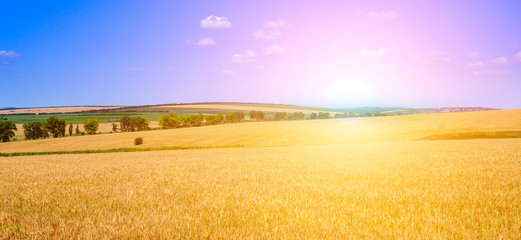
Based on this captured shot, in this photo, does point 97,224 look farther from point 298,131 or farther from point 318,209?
point 298,131

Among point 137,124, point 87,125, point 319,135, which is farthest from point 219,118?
point 319,135

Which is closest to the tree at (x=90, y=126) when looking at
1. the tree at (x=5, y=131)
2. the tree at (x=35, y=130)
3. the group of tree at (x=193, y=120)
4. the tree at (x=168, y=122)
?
the tree at (x=35, y=130)

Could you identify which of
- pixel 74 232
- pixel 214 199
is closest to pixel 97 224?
pixel 74 232

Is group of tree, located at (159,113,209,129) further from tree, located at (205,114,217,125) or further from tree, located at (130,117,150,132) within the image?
tree, located at (130,117,150,132)

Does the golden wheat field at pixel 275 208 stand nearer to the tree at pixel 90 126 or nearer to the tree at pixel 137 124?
the tree at pixel 137 124

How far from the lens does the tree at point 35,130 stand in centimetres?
10375

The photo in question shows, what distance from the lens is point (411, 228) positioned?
12.0 feet

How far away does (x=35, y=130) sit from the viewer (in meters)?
105

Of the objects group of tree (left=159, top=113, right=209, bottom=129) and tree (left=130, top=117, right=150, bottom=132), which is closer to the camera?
tree (left=130, top=117, right=150, bottom=132)

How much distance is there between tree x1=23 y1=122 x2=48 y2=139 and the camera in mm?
103750

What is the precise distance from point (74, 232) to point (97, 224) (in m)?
0.33

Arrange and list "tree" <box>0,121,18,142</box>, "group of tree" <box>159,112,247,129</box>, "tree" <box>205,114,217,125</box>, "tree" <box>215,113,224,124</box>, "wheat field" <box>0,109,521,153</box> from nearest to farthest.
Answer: "wheat field" <box>0,109,521,153</box>, "tree" <box>0,121,18,142</box>, "group of tree" <box>159,112,247,129</box>, "tree" <box>205,114,217,125</box>, "tree" <box>215,113,224,124</box>

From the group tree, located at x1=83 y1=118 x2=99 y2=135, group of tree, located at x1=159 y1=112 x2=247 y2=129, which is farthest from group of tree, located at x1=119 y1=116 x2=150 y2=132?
tree, located at x1=83 y1=118 x2=99 y2=135

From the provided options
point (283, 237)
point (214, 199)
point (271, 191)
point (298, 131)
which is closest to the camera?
point (283, 237)
